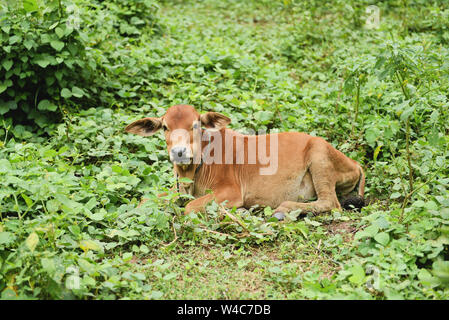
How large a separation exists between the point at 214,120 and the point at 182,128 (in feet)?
1.43

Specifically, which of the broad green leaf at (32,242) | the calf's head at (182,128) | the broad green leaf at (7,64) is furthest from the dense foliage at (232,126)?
the calf's head at (182,128)

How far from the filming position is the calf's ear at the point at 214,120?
17.7 ft

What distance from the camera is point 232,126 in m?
6.77

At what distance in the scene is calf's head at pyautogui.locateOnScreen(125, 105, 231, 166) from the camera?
503cm

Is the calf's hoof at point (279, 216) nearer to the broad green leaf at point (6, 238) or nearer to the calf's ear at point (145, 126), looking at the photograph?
the calf's ear at point (145, 126)

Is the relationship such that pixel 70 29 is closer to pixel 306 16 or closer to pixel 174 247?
pixel 174 247

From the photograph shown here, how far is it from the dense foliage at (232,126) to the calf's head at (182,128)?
476mm

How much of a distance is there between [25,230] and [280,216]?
257cm

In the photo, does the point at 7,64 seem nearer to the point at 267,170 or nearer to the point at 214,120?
the point at 214,120

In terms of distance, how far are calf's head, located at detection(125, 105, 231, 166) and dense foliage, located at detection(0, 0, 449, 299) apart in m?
0.48

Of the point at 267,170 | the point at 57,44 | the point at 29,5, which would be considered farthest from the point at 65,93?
the point at 267,170

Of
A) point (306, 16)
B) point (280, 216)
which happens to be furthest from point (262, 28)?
point (280, 216)
